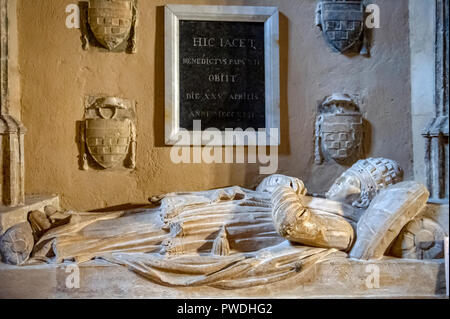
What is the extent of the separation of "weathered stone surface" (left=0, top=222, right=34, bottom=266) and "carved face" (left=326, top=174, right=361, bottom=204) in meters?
2.04

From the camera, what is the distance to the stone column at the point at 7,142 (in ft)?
10.7

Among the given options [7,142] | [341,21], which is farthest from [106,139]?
[341,21]

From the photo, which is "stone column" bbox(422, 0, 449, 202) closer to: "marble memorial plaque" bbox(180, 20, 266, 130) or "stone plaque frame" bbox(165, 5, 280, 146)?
"stone plaque frame" bbox(165, 5, 280, 146)

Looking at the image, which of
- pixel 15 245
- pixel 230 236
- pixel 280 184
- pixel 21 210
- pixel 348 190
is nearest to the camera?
pixel 15 245

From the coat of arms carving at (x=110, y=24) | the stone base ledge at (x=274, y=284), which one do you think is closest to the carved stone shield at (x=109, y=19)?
the coat of arms carving at (x=110, y=24)

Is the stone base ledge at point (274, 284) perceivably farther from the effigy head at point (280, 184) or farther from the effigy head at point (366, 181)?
the effigy head at point (280, 184)

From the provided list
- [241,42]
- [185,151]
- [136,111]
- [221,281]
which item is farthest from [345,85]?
[221,281]

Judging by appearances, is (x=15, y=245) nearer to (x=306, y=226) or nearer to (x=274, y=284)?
(x=274, y=284)

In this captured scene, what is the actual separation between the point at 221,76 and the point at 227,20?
0.47 m

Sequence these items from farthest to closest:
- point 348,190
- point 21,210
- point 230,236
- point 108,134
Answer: point 108,134 < point 348,190 < point 21,210 < point 230,236

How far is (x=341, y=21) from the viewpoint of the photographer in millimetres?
3873

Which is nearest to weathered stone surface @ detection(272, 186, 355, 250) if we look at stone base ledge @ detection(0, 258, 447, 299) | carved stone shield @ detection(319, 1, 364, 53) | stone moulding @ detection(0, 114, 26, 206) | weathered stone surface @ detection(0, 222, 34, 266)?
stone base ledge @ detection(0, 258, 447, 299)

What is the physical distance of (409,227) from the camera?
9.41 ft

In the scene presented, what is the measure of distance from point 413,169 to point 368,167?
0.88 metres
